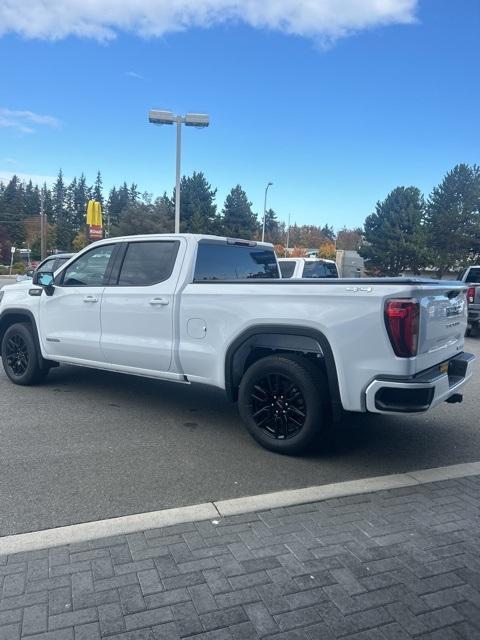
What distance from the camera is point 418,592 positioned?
2.71m

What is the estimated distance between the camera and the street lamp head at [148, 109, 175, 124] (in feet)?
57.9

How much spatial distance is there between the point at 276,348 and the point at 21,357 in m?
3.91

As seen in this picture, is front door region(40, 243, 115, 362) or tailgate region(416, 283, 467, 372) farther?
front door region(40, 243, 115, 362)

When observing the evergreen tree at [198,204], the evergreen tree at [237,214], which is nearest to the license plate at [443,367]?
the evergreen tree at [198,204]

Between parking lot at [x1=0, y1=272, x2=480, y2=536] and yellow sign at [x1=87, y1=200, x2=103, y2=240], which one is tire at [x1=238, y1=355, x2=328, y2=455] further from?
yellow sign at [x1=87, y1=200, x2=103, y2=240]

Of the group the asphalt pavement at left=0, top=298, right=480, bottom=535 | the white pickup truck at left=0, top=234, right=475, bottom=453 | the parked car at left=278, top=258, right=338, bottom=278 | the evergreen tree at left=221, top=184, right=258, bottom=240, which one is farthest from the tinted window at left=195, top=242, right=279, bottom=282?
the evergreen tree at left=221, top=184, right=258, bottom=240

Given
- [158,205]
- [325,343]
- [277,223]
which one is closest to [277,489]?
[325,343]

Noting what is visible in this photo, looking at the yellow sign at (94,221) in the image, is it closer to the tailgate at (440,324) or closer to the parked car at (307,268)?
the parked car at (307,268)

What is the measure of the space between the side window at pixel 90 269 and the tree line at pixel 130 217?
47.2 m

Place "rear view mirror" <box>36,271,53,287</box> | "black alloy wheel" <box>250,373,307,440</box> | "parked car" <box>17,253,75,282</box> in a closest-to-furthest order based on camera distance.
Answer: "black alloy wheel" <box>250,373,307,440</box> < "rear view mirror" <box>36,271,53,287</box> < "parked car" <box>17,253,75,282</box>

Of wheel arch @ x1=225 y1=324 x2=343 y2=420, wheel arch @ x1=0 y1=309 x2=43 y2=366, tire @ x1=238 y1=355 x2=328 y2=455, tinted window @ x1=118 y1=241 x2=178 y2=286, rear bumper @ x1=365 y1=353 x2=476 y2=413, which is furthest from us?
wheel arch @ x1=0 y1=309 x2=43 y2=366

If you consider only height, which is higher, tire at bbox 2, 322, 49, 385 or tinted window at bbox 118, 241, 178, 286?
tinted window at bbox 118, 241, 178, 286

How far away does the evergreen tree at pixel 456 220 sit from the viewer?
42531 mm

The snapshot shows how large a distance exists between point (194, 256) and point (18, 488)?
8.72 feet
